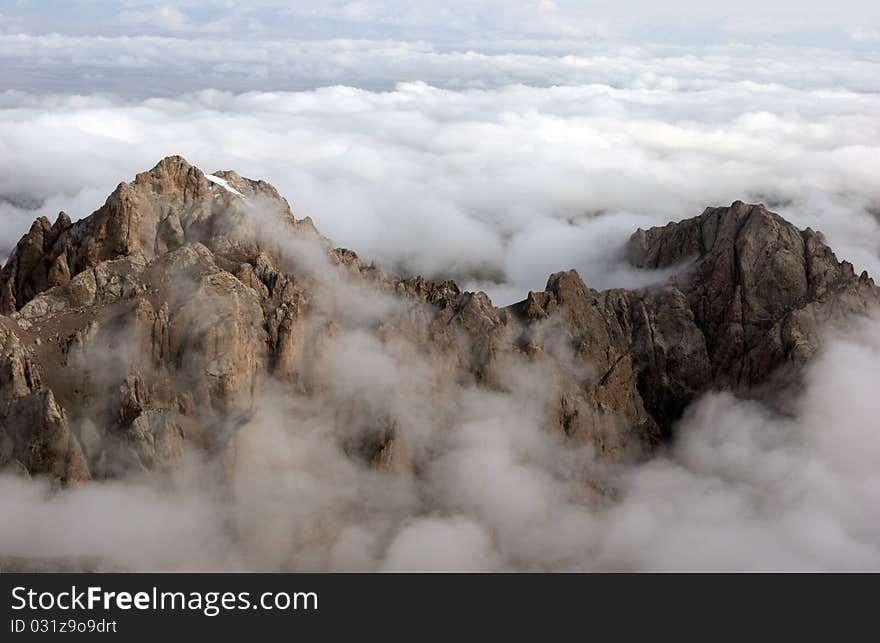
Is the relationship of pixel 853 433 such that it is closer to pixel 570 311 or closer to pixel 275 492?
pixel 570 311

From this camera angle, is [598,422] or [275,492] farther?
[598,422]

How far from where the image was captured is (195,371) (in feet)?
278

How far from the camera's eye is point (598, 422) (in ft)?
364

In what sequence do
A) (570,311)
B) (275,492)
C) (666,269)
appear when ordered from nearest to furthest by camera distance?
(275,492), (570,311), (666,269)

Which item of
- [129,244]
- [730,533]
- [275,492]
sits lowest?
[730,533]

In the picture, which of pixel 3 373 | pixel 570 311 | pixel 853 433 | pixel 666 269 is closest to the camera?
pixel 3 373

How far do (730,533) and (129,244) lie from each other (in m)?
76.8

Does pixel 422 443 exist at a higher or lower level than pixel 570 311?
lower

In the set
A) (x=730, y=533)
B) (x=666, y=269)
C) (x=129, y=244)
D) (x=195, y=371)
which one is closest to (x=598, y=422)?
(x=730, y=533)

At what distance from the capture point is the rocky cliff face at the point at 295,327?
262ft

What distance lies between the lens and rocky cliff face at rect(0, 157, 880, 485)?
79.9 meters

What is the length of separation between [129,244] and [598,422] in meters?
62.9

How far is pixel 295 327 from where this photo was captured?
311 ft

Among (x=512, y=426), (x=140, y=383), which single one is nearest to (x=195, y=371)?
(x=140, y=383)
